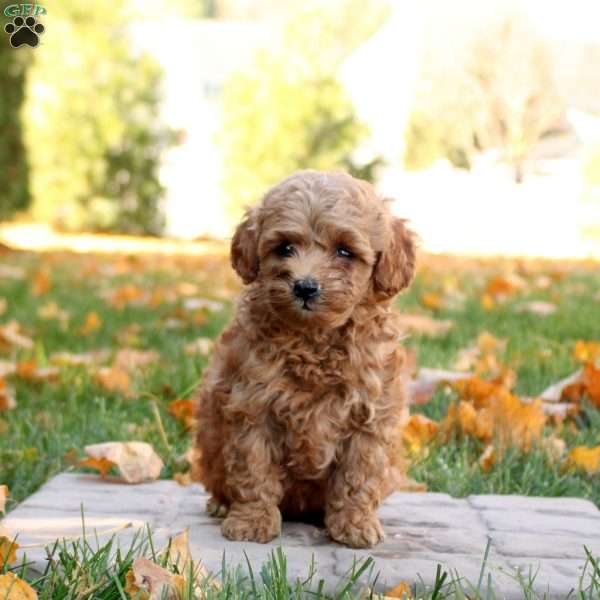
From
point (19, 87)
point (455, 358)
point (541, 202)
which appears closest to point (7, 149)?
point (19, 87)

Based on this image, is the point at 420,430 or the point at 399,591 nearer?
the point at 399,591

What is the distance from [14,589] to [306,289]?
3.45ft

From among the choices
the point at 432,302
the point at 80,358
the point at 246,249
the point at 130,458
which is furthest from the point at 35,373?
the point at 432,302

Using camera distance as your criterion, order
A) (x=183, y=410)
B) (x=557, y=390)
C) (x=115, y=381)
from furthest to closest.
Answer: (x=115, y=381)
(x=557, y=390)
(x=183, y=410)

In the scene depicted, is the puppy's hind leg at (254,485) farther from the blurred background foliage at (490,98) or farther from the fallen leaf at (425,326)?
the blurred background foliage at (490,98)

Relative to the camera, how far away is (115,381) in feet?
15.4

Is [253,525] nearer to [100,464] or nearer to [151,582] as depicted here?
[151,582]

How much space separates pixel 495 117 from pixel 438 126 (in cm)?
274

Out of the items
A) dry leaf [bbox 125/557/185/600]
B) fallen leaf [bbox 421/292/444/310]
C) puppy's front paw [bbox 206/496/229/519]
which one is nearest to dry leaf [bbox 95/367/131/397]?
puppy's front paw [bbox 206/496/229/519]

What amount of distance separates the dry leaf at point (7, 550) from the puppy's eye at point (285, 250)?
1.05 m

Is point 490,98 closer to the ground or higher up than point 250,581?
higher up

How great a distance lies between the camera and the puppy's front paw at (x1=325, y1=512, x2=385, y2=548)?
286 cm

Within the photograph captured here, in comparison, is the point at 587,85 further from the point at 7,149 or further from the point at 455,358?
the point at 455,358

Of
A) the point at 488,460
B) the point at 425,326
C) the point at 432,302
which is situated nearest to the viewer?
the point at 488,460
